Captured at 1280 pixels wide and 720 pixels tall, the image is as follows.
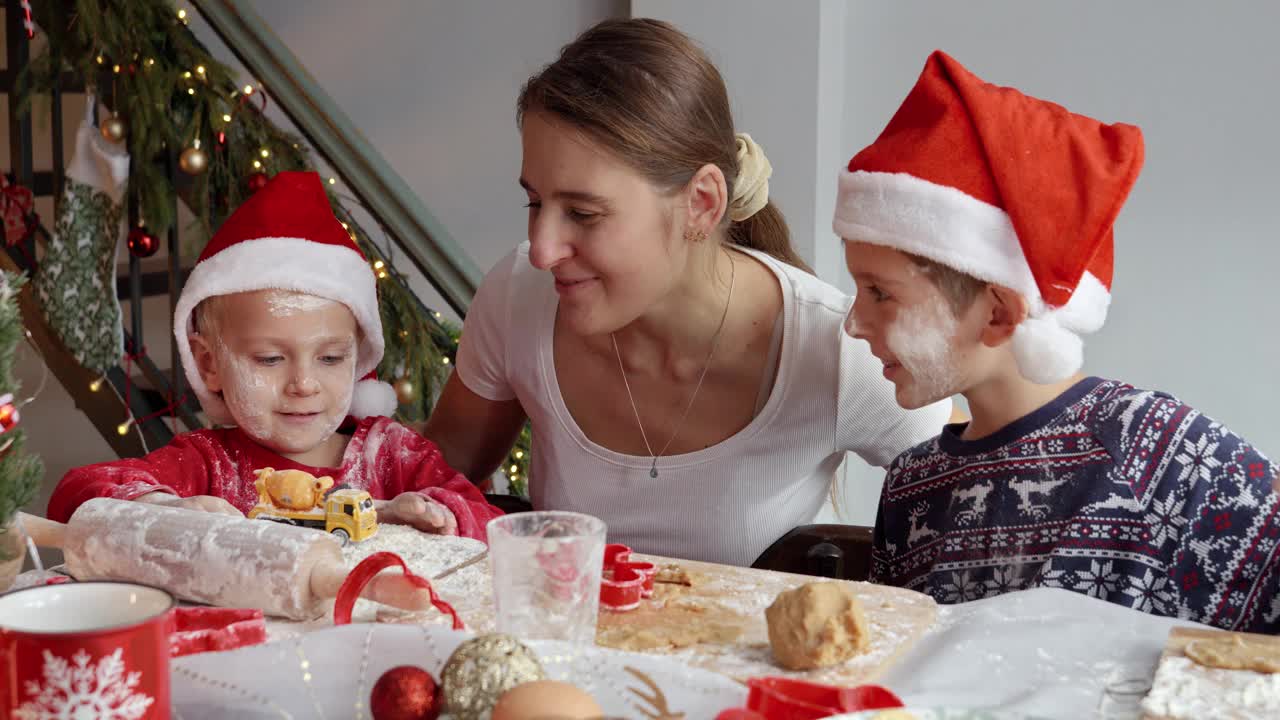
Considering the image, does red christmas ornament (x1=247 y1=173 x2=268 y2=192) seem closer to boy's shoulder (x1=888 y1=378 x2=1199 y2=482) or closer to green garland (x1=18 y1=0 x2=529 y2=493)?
green garland (x1=18 y1=0 x2=529 y2=493)

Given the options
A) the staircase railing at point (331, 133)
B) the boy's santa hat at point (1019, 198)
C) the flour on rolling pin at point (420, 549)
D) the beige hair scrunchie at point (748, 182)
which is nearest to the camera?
the flour on rolling pin at point (420, 549)

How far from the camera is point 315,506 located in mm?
1600

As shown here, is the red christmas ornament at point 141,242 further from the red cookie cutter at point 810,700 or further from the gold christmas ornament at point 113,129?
the red cookie cutter at point 810,700

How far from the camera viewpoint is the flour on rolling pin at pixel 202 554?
1.17 meters

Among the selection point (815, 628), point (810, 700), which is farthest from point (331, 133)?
point (810, 700)

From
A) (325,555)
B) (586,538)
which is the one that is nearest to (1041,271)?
(586,538)

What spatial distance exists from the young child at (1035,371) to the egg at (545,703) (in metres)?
0.85

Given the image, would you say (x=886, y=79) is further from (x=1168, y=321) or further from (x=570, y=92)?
(x=570, y=92)

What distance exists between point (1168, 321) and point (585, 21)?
6.79 feet

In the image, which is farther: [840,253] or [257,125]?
[840,253]

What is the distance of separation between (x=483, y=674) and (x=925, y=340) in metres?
0.86

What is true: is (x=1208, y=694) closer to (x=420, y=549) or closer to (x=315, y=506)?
(x=420, y=549)

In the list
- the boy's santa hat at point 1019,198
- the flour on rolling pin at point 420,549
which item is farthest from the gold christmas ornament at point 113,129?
the boy's santa hat at point 1019,198

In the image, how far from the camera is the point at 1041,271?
4.83 ft
